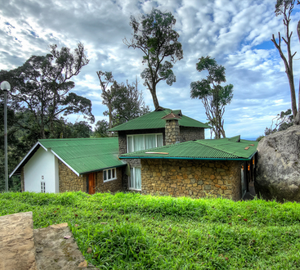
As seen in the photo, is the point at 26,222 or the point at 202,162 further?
the point at 202,162

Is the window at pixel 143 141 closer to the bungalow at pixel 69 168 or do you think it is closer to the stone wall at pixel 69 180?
the bungalow at pixel 69 168

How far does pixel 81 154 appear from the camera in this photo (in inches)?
534

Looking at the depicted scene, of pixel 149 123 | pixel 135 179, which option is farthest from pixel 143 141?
pixel 135 179

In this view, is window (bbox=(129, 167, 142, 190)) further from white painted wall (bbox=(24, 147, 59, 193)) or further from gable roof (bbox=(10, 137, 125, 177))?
white painted wall (bbox=(24, 147, 59, 193))

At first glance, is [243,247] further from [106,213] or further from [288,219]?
[106,213]

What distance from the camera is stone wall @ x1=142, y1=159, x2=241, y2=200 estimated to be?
24.6ft

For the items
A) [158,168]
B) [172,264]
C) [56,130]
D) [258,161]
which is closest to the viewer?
[172,264]

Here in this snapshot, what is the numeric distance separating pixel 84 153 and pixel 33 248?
472 inches

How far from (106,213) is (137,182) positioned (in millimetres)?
10339

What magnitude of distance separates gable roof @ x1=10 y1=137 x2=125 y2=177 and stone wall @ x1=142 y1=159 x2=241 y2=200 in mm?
4813

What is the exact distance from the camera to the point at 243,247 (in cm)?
320

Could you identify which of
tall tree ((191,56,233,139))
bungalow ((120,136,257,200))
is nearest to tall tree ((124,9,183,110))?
tall tree ((191,56,233,139))

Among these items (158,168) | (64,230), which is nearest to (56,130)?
(158,168)

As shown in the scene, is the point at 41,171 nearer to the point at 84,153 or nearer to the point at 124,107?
the point at 84,153
